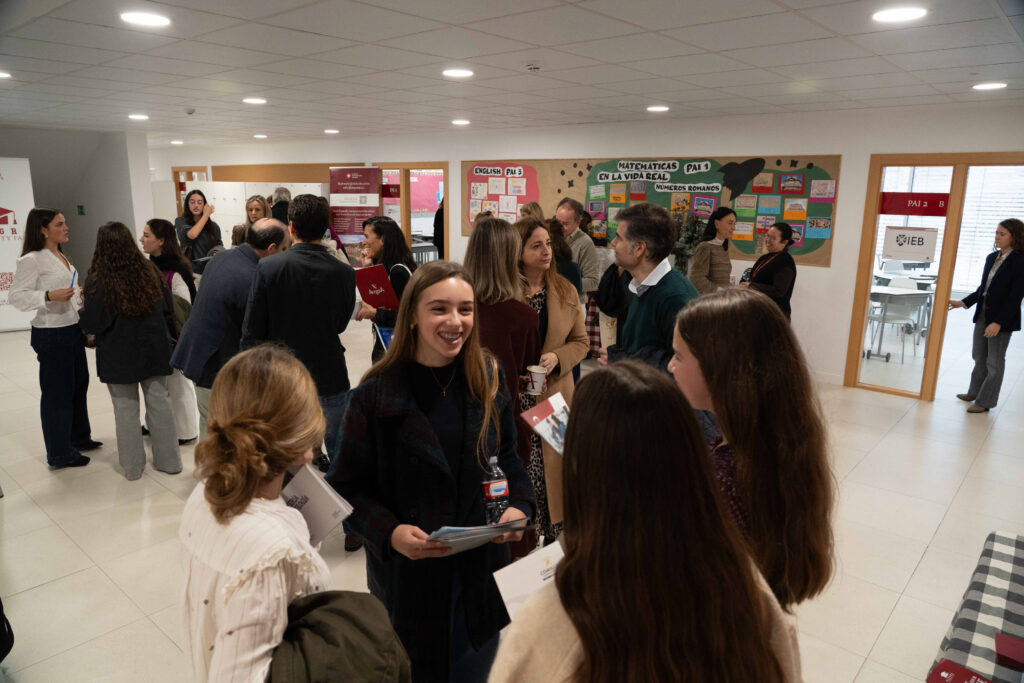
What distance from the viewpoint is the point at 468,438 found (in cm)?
177

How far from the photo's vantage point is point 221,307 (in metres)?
3.50

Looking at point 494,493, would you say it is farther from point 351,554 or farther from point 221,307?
point 221,307

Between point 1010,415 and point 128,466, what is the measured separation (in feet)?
23.6

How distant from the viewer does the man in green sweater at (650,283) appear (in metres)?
2.66

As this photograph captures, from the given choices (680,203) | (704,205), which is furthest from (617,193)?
(704,205)

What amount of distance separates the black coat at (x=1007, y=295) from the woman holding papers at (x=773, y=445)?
5.57 meters

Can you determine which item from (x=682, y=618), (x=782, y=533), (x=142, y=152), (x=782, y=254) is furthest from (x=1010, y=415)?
(x=142, y=152)

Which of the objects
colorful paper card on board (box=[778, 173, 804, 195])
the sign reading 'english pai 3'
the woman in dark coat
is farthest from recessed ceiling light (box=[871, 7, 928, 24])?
colorful paper card on board (box=[778, 173, 804, 195])

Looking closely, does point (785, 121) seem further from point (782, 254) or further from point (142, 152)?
point (142, 152)

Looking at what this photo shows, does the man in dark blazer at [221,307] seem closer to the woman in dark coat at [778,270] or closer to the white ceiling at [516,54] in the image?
the white ceiling at [516,54]

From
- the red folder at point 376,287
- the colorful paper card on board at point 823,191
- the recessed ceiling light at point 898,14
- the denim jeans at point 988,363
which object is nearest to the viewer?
the recessed ceiling light at point 898,14

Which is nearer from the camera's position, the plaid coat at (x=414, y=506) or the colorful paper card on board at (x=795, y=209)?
the plaid coat at (x=414, y=506)

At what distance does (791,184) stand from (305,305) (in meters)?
5.41

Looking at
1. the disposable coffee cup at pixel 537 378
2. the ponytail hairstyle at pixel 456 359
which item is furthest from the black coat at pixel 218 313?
the ponytail hairstyle at pixel 456 359
